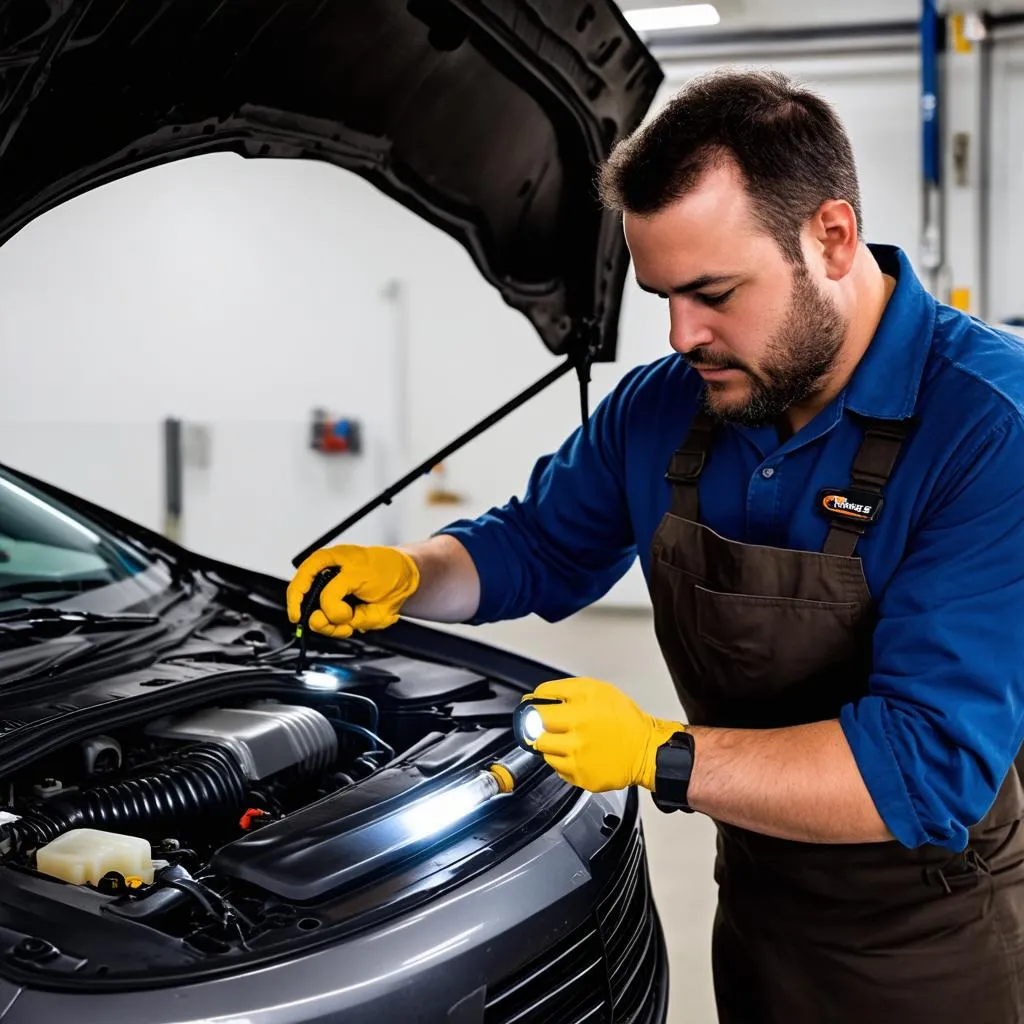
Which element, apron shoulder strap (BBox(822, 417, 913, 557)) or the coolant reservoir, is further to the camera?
apron shoulder strap (BBox(822, 417, 913, 557))

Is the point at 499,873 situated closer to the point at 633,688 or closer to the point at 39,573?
the point at 39,573

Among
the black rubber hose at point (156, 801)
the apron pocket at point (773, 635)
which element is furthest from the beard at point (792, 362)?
the black rubber hose at point (156, 801)

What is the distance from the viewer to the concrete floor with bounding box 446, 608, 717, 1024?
2432mm

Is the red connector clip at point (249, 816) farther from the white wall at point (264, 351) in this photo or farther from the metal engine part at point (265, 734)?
the white wall at point (264, 351)

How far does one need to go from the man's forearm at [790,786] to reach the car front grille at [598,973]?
0.69 feet

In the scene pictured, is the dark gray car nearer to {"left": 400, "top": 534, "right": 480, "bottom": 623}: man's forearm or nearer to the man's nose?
{"left": 400, "top": 534, "right": 480, "bottom": 623}: man's forearm

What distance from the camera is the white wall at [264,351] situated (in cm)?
580

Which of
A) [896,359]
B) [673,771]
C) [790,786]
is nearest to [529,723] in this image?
[673,771]

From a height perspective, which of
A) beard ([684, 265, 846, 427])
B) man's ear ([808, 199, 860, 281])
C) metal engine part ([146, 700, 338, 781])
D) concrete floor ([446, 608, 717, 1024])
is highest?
man's ear ([808, 199, 860, 281])

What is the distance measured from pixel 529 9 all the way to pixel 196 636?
1067 millimetres

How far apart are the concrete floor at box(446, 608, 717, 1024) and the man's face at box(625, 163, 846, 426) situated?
2.30 ft

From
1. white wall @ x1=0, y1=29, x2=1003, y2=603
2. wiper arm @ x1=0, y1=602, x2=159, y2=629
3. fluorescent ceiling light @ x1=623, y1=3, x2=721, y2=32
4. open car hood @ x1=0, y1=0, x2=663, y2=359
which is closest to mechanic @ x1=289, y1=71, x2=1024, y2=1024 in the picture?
open car hood @ x1=0, y1=0, x2=663, y2=359

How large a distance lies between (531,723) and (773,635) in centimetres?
30

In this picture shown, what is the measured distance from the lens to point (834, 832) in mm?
1179
